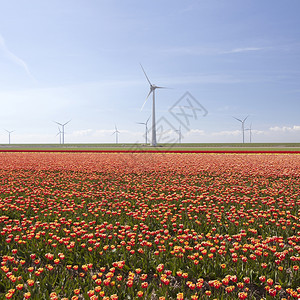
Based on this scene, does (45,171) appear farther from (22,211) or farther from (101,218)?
(101,218)

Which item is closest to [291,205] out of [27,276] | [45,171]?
[27,276]

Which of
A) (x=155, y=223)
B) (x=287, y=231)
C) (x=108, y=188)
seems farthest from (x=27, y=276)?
(x=108, y=188)

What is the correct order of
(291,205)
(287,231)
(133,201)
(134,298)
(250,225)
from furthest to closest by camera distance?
(133,201) → (291,205) → (250,225) → (287,231) → (134,298)

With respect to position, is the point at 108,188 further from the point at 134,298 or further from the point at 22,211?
the point at 134,298

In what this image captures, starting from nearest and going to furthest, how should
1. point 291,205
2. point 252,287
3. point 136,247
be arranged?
point 252,287 → point 136,247 → point 291,205

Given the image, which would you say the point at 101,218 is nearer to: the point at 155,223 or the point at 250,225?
the point at 155,223

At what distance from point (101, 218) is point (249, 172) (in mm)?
11584

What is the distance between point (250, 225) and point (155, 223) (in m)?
2.68

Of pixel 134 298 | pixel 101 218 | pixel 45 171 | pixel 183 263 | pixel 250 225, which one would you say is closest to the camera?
pixel 134 298

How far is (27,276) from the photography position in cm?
480

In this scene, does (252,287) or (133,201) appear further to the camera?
(133,201)

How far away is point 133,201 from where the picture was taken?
10023 millimetres

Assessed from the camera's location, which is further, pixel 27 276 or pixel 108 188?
pixel 108 188

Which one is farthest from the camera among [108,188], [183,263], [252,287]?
[108,188]
